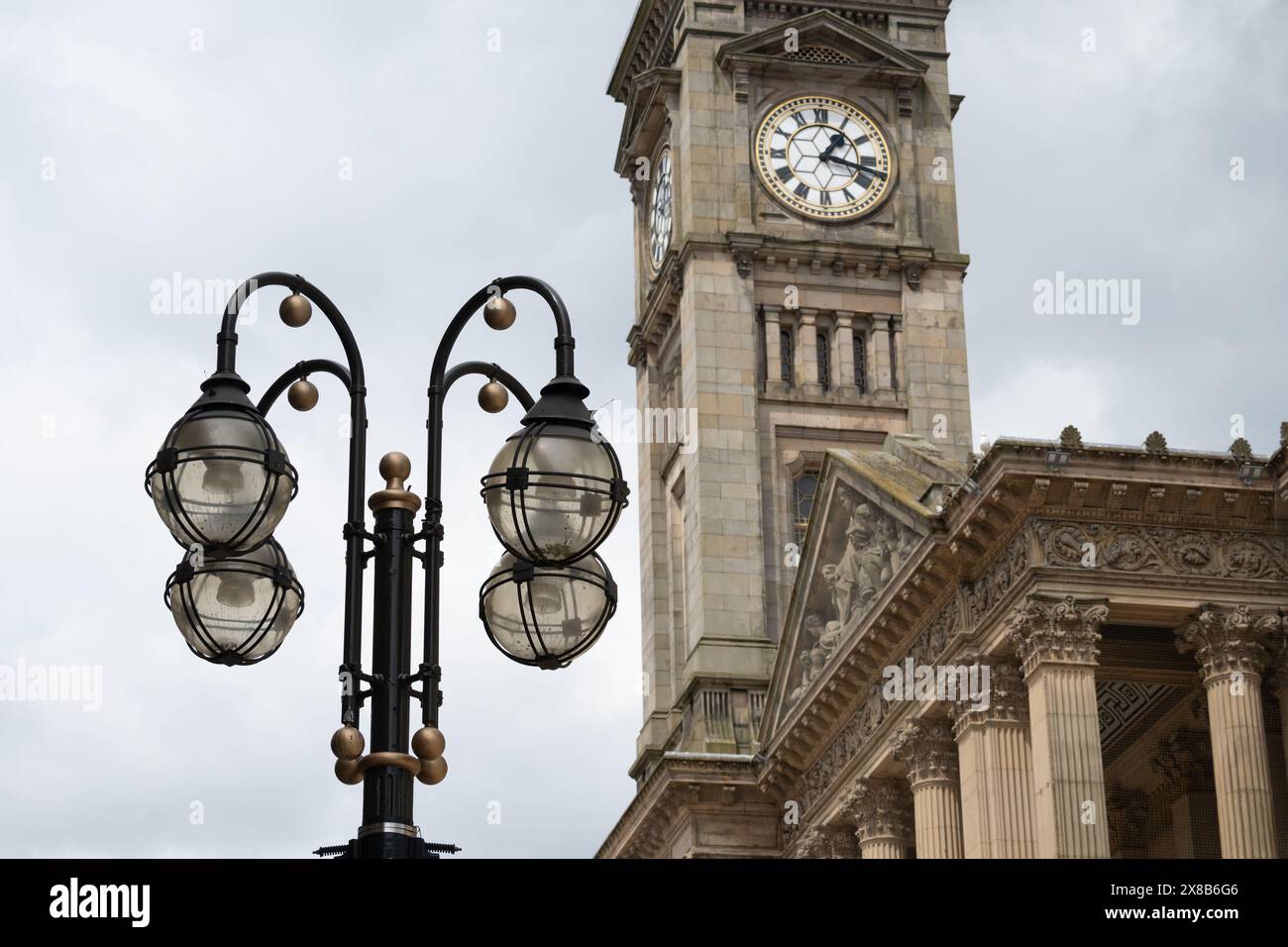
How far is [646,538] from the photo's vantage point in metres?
61.0

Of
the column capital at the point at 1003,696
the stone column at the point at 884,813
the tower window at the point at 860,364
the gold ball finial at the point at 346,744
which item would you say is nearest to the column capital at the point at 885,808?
the stone column at the point at 884,813

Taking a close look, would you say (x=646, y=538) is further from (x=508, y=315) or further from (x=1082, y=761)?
(x=508, y=315)

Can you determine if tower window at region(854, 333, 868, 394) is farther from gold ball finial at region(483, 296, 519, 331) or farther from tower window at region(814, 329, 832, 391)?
gold ball finial at region(483, 296, 519, 331)

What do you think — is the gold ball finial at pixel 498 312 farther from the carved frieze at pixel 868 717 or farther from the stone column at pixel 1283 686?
the carved frieze at pixel 868 717

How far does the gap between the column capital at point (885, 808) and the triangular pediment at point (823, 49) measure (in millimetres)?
24180

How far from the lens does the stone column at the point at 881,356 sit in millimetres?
57906

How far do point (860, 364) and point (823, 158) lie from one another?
5633 mm

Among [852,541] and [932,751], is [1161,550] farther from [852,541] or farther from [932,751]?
[852,541]

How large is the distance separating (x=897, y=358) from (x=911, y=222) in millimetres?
3841

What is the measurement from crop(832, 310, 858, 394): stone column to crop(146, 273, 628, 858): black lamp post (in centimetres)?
4352

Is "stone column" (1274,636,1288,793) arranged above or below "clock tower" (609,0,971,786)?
below

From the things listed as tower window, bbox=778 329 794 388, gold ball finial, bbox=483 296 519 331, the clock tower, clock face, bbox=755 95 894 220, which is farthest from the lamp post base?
clock face, bbox=755 95 894 220

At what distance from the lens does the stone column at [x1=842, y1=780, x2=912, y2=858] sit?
41594 mm
